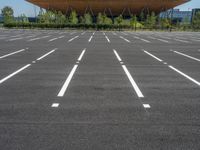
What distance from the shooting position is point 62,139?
4863 mm

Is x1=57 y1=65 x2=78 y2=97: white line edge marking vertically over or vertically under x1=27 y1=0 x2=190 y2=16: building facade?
under

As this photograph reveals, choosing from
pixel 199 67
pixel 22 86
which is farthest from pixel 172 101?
pixel 199 67

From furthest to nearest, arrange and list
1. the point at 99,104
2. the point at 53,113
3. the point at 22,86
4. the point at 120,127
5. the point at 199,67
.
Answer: the point at 199,67 → the point at 22,86 → the point at 99,104 → the point at 53,113 → the point at 120,127

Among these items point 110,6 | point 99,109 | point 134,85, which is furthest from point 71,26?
point 99,109

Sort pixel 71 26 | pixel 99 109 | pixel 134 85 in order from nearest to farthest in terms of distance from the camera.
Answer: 1. pixel 99 109
2. pixel 134 85
3. pixel 71 26

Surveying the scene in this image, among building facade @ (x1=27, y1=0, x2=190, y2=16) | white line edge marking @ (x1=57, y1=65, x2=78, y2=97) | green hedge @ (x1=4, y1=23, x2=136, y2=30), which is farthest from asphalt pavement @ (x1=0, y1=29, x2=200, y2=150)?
building facade @ (x1=27, y1=0, x2=190, y2=16)

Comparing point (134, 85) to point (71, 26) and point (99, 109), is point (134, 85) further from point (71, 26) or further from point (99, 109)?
point (71, 26)

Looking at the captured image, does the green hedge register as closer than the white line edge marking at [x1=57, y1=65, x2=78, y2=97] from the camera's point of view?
No

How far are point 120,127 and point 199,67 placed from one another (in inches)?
342

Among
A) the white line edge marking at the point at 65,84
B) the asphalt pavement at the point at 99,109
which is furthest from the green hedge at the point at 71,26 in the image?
the asphalt pavement at the point at 99,109

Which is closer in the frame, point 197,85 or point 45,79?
point 197,85

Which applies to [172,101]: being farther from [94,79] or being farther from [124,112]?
[94,79]

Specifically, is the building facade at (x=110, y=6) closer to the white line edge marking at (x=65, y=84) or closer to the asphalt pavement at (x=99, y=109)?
the white line edge marking at (x=65, y=84)

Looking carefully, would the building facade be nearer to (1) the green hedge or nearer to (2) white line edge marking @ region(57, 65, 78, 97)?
(1) the green hedge
